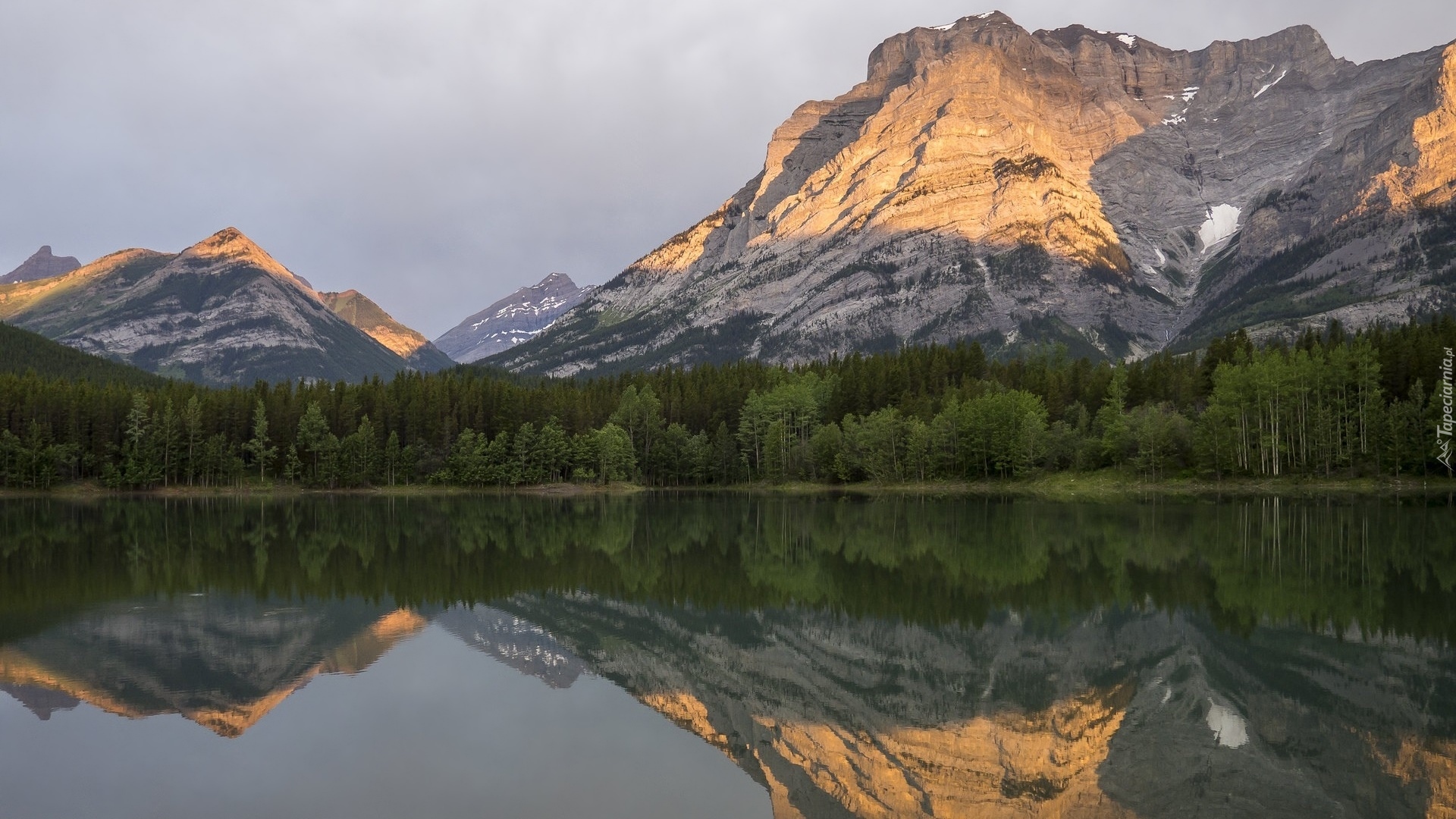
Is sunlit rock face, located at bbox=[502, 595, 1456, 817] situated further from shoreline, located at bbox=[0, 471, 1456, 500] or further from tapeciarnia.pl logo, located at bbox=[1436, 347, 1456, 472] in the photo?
tapeciarnia.pl logo, located at bbox=[1436, 347, 1456, 472]

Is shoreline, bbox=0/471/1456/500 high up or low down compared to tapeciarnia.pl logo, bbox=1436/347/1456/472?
down

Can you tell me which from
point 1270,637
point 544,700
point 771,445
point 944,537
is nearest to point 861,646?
point 544,700

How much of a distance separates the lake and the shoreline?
48241 mm

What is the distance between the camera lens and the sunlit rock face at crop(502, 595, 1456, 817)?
628 inches

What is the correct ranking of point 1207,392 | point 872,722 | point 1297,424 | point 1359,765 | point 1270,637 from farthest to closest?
point 1207,392, point 1297,424, point 1270,637, point 872,722, point 1359,765

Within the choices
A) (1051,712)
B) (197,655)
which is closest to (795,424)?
(197,655)

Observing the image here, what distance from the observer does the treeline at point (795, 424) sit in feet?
327

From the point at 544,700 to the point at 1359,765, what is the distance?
16789 millimetres

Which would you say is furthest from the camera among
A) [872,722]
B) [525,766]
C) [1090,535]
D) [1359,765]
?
[1090,535]

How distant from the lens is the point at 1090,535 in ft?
183

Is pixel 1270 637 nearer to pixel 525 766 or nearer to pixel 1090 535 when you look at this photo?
pixel 525 766

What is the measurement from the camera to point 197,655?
27.1m

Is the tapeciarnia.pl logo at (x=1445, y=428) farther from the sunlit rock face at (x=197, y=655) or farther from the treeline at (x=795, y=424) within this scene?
the sunlit rock face at (x=197, y=655)

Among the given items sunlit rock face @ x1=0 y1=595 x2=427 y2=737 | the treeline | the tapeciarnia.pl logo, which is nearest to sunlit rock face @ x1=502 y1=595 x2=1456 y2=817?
sunlit rock face @ x1=0 y1=595 x2=427 y2=737
